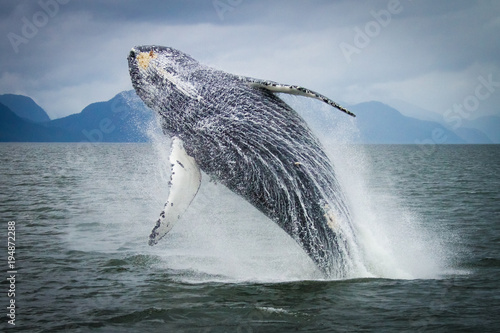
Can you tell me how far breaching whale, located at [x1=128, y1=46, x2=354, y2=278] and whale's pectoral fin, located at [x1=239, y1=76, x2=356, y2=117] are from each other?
0.6 inches

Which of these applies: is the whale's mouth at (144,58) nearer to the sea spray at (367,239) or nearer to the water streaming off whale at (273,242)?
the water streaming off whale at (273,242)

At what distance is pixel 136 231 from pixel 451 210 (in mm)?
11982

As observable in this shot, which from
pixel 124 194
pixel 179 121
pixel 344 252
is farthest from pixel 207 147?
pixel 124 194

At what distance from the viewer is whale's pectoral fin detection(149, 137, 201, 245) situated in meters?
8.12

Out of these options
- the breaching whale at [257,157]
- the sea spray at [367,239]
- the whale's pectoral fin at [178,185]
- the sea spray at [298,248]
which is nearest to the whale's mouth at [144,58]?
the breaching whale at [257,157]

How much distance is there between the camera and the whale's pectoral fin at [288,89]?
7.97m

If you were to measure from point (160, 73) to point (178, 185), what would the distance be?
6.51ft

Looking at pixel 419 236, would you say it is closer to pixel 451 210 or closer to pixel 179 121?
pixel 451 210

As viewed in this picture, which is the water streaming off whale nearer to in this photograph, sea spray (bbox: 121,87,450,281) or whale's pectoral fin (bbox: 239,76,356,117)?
sea spray (bbox: 121,87,450,281)

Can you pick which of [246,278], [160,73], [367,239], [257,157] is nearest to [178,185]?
[257,157]

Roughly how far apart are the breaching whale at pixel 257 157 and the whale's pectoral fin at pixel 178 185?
0.02 m

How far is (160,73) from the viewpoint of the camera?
8742mm

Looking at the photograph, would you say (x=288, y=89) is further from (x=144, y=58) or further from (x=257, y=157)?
(x=144, y=58)

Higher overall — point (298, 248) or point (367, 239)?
point (367, 239)
